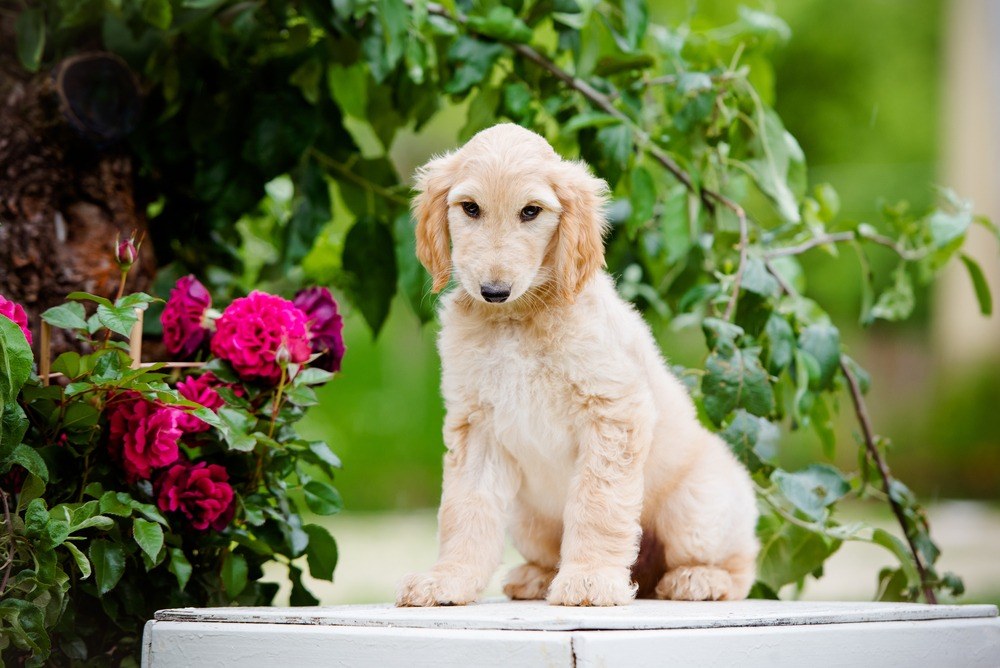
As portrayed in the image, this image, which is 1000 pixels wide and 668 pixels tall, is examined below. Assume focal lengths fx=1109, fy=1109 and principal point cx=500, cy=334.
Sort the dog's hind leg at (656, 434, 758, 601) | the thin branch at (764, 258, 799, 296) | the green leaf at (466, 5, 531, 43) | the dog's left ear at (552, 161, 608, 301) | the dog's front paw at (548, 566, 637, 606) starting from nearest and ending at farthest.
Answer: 1. the dog's front paw at (548, 566, 637, 606)
2. the dog's left ear at (552, 161, 608, 301)
3. the dog's hind leg at (656, 434, 758, 601)
4. the green leaf at (466, 5, 531, 43)
5. the thin branch at (764, 258, 799, 296)

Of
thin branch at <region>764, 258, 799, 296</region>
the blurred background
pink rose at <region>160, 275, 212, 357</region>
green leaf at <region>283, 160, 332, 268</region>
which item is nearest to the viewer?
pink rose at <region>160, 275, 212, 357</region>

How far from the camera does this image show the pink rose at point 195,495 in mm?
2182

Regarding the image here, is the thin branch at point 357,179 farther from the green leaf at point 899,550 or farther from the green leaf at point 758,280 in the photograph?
the green leaf at point 899,550

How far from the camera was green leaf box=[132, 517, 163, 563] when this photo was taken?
1943 mm

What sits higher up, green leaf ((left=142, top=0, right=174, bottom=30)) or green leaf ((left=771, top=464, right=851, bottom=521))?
green leaf ((left=142, top=0, right=174, bottom=30))

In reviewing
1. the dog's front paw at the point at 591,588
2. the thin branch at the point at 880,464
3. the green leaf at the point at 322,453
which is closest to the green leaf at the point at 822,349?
the thin branch at the point at 880,464

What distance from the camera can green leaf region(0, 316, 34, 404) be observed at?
1.77 meters

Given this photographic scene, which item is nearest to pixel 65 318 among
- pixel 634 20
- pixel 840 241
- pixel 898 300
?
pixel 634 20

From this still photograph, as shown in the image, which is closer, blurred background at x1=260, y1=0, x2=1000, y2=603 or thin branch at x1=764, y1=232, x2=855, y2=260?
thin branch at x1=764, y1=232, x2=855, y2=260

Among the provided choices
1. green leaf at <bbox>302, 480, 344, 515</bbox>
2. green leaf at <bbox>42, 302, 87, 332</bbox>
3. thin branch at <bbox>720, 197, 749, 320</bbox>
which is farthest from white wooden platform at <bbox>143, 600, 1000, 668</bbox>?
thin branch at <bbox>720, 197, 749, 320</bbox>

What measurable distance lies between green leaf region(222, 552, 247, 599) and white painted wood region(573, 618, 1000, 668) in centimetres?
91

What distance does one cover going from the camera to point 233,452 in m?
2.34

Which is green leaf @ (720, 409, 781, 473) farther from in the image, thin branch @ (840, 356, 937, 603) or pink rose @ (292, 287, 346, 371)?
pink rose @ (292, 287, 346, 371)

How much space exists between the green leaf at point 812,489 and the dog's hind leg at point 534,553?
595 mm
